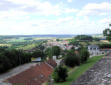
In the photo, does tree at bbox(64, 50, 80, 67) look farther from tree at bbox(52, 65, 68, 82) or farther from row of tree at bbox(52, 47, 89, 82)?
tree at bbox(52, 65, 68, 82)

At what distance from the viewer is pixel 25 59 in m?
36.2

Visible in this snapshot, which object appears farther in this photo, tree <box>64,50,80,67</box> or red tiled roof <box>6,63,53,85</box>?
tree <box>64,50,80,67</box>

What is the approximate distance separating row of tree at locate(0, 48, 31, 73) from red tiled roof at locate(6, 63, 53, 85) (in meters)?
6.95

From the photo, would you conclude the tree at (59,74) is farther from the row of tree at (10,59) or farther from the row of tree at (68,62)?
the row of tree at (10,59)

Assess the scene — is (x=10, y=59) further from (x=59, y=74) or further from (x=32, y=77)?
(x=59, y=74)

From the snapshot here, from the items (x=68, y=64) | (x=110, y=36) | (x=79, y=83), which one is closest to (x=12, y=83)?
(x=79, y=83)

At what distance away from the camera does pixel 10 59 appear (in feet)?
99.7

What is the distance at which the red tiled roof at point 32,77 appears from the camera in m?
15.6

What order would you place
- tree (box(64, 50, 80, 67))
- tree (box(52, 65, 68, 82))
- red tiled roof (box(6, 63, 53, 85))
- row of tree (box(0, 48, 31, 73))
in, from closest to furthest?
red tiled roof (box(6, 63, 53, 85))
tree (box(52, 65, 68, 82))
row of tree (box(0, 48, 31, 73))
tree (box(64, 50, 80, 67))

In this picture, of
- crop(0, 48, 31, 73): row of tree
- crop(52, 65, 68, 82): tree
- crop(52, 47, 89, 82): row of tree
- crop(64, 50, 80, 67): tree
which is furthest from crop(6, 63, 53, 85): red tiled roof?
crop(0, 48, 31, 73): row of tree

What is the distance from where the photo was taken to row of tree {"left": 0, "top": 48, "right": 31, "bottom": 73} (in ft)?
86.3

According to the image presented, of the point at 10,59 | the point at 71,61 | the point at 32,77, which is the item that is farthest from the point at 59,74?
the point at 10,59

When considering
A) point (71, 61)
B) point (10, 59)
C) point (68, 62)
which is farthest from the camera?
point (10, 59)

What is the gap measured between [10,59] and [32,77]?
550 inches
